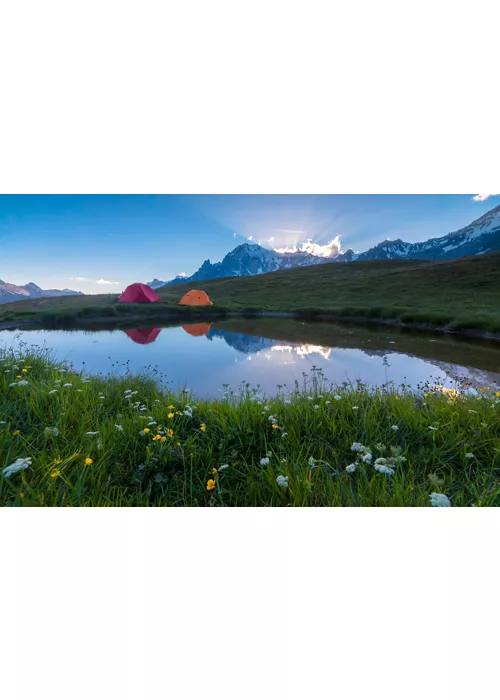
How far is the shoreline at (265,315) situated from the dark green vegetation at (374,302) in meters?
0.29

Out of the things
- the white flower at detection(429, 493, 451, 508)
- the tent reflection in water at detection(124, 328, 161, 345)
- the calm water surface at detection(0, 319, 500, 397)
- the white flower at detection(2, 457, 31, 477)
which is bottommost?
the calm water surface at detection(0, 319, 500, 397)

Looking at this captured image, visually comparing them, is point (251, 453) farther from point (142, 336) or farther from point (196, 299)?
point (196, 299)

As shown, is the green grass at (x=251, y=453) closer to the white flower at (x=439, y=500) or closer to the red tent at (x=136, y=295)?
the white flower at (x=439, y=500)

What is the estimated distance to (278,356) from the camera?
11.4 m

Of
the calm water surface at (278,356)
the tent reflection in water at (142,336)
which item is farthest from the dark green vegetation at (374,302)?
the tent reflection in water at (142,336)

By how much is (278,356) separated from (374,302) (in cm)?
2216

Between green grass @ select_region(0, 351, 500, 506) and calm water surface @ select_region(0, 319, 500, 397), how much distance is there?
289 centimetres

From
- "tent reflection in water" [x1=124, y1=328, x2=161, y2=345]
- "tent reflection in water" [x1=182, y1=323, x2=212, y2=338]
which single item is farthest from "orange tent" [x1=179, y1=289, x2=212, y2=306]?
"tent reflection in water" [x1=124, y1=328, x2=161, y2=345]

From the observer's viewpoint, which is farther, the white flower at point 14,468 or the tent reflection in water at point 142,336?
the tent reflection in water at point 142,336

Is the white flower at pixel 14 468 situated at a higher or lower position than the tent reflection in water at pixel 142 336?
higher

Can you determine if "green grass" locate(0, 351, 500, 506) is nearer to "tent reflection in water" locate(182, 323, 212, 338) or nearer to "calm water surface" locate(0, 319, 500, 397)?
"calm water surface" locate(0, 319, 500, 397)

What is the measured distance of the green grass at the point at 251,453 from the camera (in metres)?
2.25

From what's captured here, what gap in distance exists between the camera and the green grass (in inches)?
88.6
